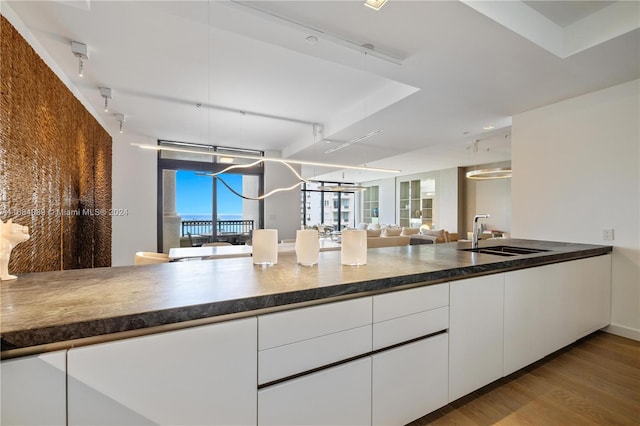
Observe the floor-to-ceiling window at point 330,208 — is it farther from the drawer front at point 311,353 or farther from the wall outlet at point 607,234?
the drawer front at point 311,353

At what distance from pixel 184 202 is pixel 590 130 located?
6.98m

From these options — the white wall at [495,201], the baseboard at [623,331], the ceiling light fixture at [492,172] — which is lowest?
the baseboard at [623,331]

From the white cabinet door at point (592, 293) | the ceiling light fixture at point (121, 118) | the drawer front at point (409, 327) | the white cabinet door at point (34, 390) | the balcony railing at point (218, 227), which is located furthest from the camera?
the balcony railing at point (218, 227)

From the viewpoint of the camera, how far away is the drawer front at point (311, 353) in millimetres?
1040

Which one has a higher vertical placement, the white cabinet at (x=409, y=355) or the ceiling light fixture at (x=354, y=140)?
the ceiling light fixture at (x=354, y=140)

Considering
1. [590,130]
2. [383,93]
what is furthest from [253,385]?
[590,130]

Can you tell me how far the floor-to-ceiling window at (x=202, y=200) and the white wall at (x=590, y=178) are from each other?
4.69m

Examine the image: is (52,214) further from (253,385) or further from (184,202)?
(184,202)

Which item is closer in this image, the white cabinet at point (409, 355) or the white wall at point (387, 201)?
the white cabinet at point (409, 355)

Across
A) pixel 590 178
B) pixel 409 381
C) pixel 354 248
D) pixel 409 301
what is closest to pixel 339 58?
pixel 354 248

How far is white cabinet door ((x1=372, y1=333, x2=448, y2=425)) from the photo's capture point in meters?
1.30

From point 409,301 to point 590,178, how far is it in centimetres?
284

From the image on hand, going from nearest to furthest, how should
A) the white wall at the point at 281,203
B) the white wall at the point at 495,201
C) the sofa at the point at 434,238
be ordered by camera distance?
1. the sofa at the point at 434,238
2. the white wall at the point at 281,203
3. the white wall at the point at 495,201

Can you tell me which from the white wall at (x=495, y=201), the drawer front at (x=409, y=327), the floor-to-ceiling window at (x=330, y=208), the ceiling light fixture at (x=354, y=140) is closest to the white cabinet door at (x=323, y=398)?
the drawer front at (x=409, y=327)
